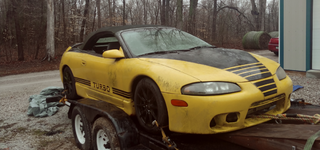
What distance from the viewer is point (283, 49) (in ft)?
29.7

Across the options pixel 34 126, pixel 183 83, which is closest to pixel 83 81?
pixel 34 126

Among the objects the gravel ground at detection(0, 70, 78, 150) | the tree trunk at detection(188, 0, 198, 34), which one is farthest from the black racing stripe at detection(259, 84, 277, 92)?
the tree trunk at detection(188, 0, 198, 34)

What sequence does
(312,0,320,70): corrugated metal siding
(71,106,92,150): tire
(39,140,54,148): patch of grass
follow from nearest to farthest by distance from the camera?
(71,106,92,150): tire
(39,140,54,148): patch of grass
(312,0,320,70): corrugated metal siding

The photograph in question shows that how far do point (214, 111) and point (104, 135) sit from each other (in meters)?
1.58

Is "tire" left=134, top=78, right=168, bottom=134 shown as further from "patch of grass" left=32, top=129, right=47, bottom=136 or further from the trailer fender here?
"patch of grass" left=32, top=129, right=47, bottom=136

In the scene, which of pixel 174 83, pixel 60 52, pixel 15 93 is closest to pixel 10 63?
pixel 60 52

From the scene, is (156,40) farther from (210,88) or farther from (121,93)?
(210,88)

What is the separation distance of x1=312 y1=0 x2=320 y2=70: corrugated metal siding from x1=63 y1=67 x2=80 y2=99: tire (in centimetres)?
724

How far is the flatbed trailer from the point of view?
7.31 ft

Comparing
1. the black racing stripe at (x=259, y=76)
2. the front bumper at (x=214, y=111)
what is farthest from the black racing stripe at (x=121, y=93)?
the black racing stripe at (x=259, y=76)

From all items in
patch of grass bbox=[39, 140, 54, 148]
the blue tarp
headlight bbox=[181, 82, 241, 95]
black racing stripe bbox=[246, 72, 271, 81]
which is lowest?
patch of grass bbox=[39, 140, 54, 148]

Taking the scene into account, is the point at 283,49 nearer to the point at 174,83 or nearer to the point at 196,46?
the point at 196,46

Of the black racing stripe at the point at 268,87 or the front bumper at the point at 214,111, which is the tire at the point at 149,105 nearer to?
the front bumper at the point at 214,111

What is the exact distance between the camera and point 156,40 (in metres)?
3.78
